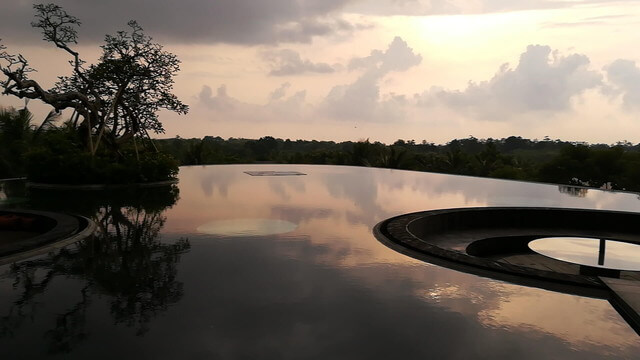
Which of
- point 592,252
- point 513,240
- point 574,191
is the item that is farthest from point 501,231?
point 574,191

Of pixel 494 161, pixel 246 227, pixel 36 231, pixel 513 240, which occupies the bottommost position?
pixel 513 240

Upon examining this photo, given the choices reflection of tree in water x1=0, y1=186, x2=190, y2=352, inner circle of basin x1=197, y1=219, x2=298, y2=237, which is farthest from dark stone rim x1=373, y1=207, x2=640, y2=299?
reflection of tree in water x1=0, y1=186, x2=190, y2=352

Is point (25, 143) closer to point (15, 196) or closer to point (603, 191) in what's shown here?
point (15, 196)

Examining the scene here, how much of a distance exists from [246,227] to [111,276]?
370 centimetres

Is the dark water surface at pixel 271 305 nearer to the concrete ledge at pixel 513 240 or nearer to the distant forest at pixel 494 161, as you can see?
the concrete ledge at pixel 513 240

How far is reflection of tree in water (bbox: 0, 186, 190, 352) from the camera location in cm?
408

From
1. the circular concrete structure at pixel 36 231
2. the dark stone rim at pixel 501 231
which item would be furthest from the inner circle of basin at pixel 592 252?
the circular concrete structure at pixel 36 231

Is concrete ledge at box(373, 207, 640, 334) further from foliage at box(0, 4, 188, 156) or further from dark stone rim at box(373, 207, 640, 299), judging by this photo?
foliage at box(0, 4, 188, 156)

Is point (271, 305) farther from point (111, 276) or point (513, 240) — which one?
point (513, 240)

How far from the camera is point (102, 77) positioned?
16859 millimetres

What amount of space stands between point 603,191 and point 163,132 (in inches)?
825

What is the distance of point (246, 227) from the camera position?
8867 mm

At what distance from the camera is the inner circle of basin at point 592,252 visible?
7000 millimetres

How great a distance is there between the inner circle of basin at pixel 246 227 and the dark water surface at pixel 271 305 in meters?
0.08
